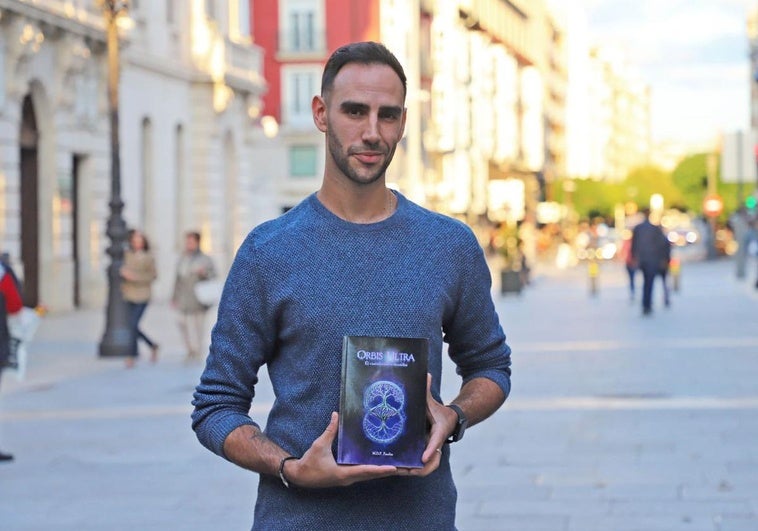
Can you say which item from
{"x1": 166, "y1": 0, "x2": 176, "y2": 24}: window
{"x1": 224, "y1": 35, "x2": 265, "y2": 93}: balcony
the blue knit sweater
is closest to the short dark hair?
the blue knit sweater

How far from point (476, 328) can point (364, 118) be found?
562mm

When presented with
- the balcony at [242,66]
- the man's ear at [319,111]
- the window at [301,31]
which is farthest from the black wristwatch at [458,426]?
the window at [301,31]

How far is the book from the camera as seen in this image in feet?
12.0

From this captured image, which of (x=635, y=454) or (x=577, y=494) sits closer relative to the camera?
(x=577, y=494)

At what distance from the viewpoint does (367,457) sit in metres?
3.67

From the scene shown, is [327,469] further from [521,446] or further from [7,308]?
[7,308]

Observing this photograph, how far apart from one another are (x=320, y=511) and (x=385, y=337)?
1.69 feet

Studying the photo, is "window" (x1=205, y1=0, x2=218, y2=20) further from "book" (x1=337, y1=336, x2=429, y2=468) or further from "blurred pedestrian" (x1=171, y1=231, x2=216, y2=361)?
"book" (x1=337, y1=336, x2=429, y2=468)

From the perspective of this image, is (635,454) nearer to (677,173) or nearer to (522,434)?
(522,434)

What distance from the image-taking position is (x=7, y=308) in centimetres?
1345

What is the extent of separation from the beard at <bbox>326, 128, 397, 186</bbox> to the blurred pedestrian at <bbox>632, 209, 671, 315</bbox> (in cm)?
2693

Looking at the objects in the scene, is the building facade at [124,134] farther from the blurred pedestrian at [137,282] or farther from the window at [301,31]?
the window at [301,31]

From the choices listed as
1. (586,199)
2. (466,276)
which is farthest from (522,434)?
(586,199)

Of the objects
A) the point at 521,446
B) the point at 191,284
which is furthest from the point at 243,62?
the point at 521,446
